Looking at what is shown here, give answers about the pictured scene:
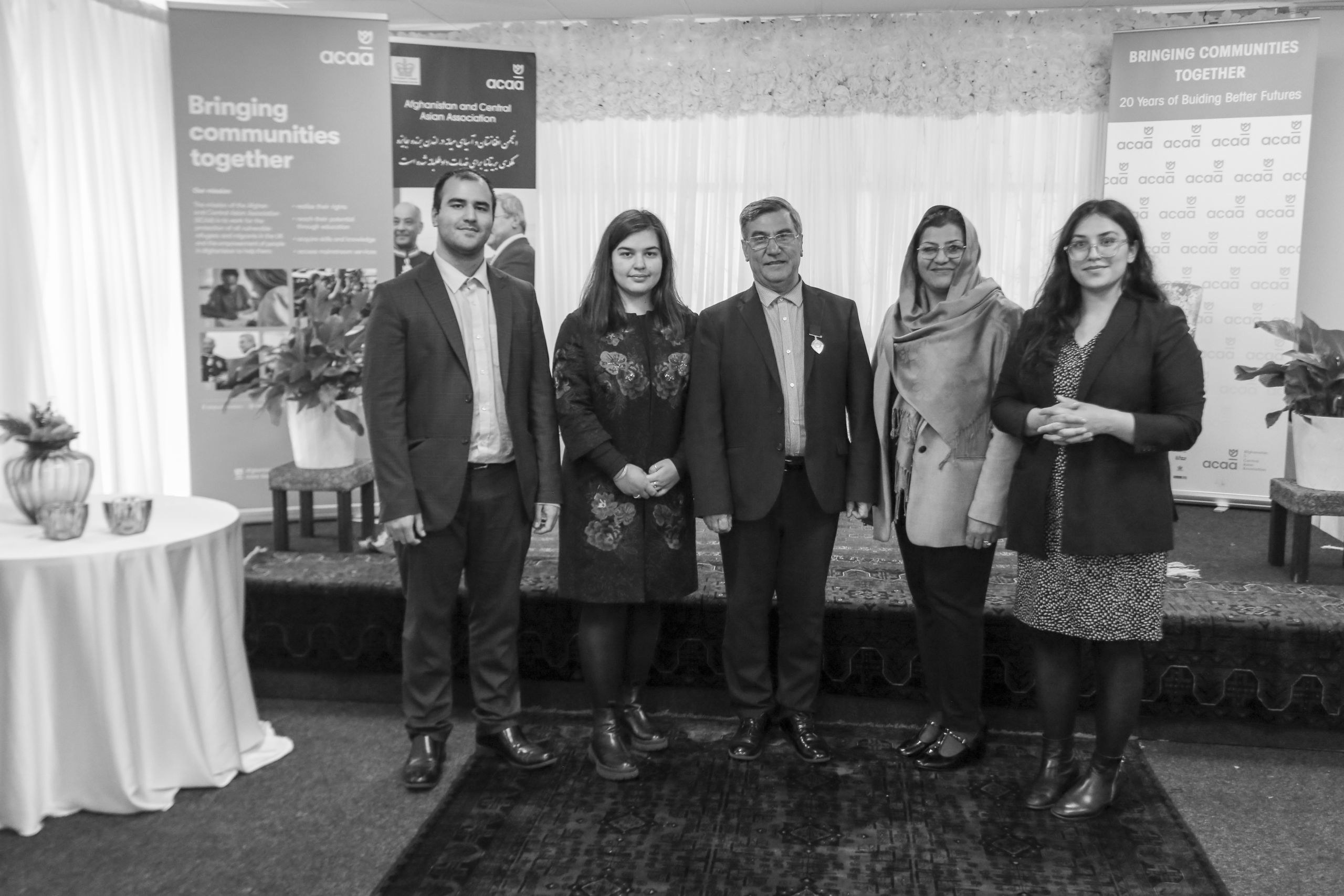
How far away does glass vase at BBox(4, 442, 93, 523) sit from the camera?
255 centimetres

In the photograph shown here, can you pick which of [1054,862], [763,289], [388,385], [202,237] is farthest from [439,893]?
[202,237]

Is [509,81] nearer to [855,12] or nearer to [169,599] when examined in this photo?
[855,12]

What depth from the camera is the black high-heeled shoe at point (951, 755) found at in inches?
106

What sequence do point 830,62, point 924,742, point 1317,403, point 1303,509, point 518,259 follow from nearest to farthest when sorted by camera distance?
point 924,742 < point 1303,509 < point 1317,403 < point 518,259 < point 830,62

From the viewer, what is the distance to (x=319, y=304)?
12.4 ft

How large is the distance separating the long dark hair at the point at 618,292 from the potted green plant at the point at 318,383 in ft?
4.52

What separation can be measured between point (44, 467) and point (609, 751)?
157 centimetres

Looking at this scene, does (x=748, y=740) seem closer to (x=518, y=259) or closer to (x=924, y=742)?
(x=924, y=742)

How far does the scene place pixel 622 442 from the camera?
2.58 metres

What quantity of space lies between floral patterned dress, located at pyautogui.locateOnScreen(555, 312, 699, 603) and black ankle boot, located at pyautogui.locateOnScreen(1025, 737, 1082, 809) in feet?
3.20

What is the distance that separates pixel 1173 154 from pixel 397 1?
4131mm

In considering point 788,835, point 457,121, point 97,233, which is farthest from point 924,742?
point 97,233

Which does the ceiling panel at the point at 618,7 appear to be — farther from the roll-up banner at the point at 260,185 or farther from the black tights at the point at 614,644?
the black tights at the point at 614,644

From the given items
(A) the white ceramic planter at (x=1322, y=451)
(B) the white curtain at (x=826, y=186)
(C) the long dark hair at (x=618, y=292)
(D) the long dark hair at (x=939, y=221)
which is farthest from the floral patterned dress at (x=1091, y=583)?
(B) the white curtain at (x=826, y=186)
